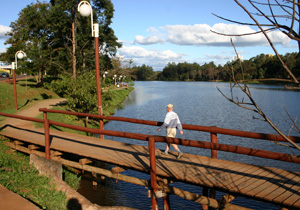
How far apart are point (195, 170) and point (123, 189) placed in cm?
513

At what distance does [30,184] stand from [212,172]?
4.51m

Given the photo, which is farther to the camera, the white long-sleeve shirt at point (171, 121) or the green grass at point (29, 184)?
the white long-sleeve shirt at point (171, 121)

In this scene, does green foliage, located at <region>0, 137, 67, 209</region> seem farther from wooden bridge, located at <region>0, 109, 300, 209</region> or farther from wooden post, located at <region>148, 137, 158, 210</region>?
wooden post, located at <region>148, 137, 158, 210</region>

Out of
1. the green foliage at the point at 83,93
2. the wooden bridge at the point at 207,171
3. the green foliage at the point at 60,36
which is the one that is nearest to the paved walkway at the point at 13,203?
the wooden bridge at the point at 207,171

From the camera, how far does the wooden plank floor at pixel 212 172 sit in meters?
4.73

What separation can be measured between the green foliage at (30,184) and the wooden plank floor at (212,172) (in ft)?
3.07

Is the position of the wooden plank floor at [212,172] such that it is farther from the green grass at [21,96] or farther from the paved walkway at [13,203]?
the green grass at [21,96]

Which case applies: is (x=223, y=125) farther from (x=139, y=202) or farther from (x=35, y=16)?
(x=35, y=16)

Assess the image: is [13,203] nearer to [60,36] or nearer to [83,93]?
[83,93]

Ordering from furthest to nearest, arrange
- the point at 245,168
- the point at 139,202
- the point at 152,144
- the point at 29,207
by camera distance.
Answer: the point at 139,202
the point at 245,168
the point at 29,207
the point at 152,144

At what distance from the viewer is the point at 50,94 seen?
108 feet

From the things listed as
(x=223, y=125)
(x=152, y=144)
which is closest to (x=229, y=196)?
(x=152, y=144)

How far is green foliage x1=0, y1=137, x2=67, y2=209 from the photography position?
23.1 feet

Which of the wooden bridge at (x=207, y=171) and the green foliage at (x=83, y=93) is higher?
the green foliage at (x=83, y=93)
